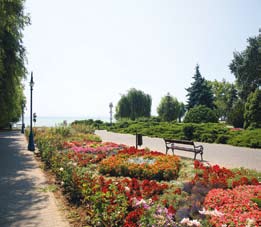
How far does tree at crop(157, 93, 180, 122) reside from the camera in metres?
56.4

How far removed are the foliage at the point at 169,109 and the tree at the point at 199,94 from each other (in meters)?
12.8

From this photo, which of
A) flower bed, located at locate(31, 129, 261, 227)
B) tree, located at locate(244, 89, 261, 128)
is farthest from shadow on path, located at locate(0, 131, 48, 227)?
tree, located at locate(244, 89, 261, 128)

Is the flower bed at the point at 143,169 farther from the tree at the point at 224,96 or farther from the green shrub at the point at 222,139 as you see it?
the tree at the point at 224,96

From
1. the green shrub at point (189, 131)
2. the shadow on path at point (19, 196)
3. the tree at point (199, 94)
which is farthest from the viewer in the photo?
the tree at point (199, 94)

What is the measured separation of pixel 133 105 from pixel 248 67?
73.3 ft

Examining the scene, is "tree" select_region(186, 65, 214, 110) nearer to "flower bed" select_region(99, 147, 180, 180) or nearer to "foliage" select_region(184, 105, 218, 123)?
"foliage" select_region(184, 105, 218, 123)

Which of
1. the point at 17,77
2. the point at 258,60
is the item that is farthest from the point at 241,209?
the point at 258,60

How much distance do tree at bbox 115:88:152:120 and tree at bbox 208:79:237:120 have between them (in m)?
21.6

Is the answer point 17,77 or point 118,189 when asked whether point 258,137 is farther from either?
point 17,77

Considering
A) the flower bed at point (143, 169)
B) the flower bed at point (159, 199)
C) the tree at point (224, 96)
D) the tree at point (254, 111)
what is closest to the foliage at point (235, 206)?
the flower bed at point (159, 199)

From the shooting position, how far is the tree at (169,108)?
56.4 m

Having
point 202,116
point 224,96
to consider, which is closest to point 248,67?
point 202,116

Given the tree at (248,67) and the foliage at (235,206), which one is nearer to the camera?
the foliage at (235,206)

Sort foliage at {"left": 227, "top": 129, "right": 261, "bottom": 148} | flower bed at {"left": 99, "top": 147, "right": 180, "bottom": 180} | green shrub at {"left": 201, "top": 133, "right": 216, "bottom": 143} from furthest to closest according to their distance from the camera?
green shrub at {"left": 201, "top": 133, "right": 216, "bottom": 143}
foliage at {"left": 227, "top": 129, "right": 261, "bottom": 148}
flower bed at {"left": 99, "top": 147, "right": 180, "bottom": 180}
